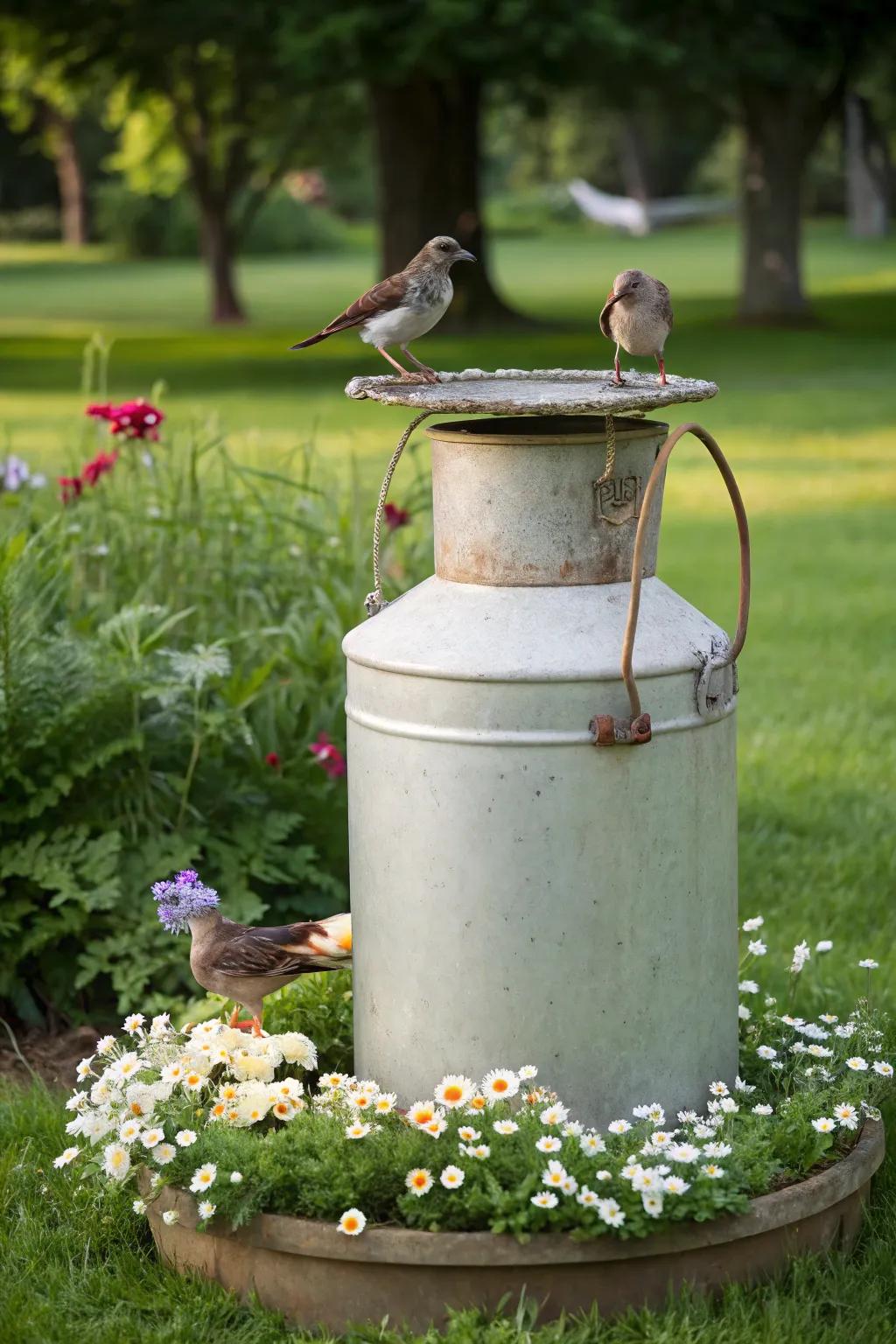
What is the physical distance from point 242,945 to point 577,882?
703mm

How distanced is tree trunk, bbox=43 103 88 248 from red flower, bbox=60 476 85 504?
4272 centimetres

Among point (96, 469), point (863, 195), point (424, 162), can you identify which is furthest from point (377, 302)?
point (863, 195)

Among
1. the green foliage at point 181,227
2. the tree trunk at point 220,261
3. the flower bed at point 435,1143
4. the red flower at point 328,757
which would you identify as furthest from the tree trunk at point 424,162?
the green foliage at point 181,227

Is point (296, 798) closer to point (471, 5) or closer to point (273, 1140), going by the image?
point (273, 1140)

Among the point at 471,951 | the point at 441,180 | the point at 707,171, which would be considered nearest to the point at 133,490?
the point at 471,951

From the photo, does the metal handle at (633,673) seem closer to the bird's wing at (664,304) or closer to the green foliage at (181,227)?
the bird's wing at (664,304)

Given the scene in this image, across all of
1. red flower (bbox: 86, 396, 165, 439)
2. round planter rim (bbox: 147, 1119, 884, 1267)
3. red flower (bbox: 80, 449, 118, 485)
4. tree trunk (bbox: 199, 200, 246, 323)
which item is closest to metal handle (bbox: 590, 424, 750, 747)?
round planter rim (bbox: 147, 1119, 884, 1267)

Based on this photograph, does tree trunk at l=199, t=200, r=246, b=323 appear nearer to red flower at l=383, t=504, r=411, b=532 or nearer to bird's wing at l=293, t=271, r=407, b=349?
red flower at l=383, t=504, r=411, b=532

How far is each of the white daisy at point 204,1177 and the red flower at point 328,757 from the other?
5.17 ft

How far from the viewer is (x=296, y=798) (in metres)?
4.29

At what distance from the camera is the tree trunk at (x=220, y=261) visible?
2486 centimetres

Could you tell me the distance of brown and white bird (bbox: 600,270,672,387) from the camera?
3.12 metres

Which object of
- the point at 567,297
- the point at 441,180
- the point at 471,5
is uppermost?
the point at 471,5

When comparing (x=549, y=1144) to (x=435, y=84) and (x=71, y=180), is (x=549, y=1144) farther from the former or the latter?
(x=71, y=180)
